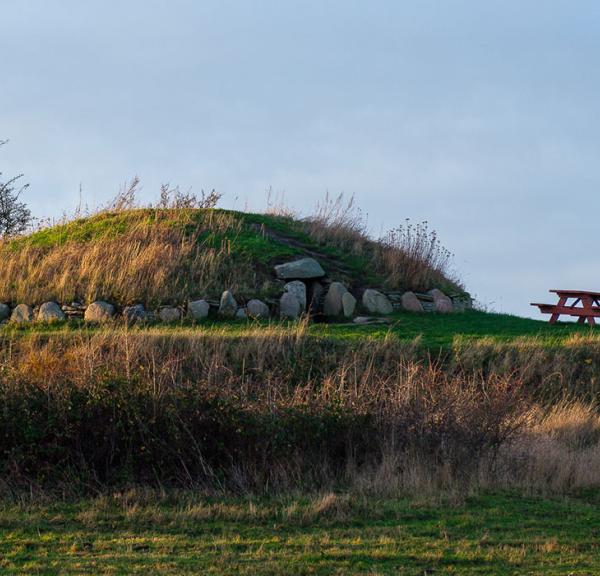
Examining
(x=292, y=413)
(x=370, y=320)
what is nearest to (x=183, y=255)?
(x=370, y=320)

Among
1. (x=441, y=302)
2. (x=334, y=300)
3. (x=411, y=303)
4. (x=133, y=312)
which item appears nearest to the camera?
(x=133, y=312)

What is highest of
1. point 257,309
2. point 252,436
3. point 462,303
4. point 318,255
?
point 318,255

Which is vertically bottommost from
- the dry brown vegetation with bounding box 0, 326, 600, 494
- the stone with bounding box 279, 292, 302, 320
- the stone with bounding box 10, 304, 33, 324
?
the dry brown vegetation with bounding box 0, 326, 600, 494

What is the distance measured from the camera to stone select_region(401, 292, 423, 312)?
25016mm

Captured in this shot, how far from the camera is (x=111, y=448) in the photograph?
11758 millimetres

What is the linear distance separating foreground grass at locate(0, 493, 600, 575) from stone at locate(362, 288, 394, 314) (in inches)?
510

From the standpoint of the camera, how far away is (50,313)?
22.8 meters

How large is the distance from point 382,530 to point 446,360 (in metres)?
9.90

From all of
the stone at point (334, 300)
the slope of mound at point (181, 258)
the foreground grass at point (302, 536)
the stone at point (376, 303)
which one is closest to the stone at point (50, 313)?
the slope of mound at point (181, 258)

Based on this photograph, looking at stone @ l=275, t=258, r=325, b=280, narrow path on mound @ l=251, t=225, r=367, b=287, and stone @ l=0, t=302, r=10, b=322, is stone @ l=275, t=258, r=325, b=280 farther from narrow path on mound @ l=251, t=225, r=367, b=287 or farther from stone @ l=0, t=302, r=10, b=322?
stone @ l=0, t=302, r=10, b=322

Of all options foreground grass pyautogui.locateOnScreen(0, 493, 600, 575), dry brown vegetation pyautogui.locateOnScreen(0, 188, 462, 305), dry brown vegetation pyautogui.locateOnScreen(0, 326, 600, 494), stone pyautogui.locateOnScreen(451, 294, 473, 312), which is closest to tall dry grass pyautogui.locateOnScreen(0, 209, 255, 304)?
dry brown vegetation pyautogui.locateOnScreen(0, 188, 462, 305)

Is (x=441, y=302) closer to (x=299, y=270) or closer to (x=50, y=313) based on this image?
(x=299, y=270)

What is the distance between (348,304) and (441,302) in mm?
2921

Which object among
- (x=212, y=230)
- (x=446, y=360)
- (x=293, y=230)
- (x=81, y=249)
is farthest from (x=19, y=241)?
(x=446, y=360)
